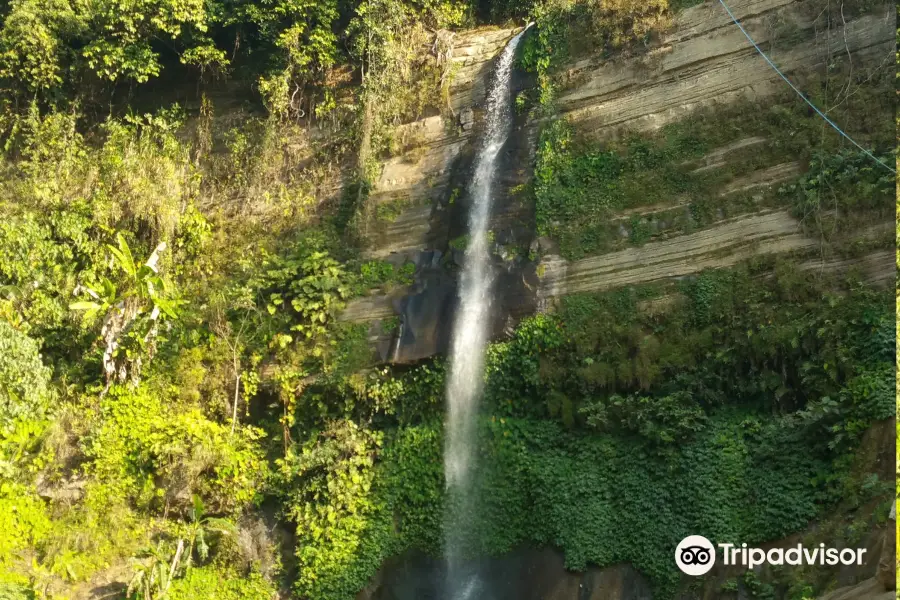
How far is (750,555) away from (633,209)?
16.8 ft

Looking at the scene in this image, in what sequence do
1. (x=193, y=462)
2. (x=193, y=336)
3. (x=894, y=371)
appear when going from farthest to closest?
(x=193, y=336), (x=193, y=462), (x=894, y=371)

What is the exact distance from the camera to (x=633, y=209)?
40.4 ft

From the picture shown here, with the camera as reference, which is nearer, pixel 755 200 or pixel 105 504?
pixel 755 200

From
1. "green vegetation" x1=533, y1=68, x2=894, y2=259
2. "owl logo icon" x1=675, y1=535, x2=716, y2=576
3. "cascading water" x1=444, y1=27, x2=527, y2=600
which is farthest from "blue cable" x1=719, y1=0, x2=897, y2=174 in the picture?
"owl logo icon" x1=675, y1=535, x2=716, y2=576

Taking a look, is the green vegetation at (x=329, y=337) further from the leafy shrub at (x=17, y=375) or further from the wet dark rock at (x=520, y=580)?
the wet dark rock at (x=520, y=580)

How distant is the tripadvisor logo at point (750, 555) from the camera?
28.4 feet

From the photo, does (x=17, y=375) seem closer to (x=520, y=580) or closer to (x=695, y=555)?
(x=520, y=580)

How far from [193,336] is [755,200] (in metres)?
9.02

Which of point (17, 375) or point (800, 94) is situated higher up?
point (800, 94)

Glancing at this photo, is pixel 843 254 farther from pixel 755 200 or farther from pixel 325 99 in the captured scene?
pixel 325 99

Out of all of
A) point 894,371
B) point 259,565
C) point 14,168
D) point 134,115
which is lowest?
point 259,565

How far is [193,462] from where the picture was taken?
12352mm

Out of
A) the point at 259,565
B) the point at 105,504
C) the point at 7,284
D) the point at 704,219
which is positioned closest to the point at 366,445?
the point at 259,565

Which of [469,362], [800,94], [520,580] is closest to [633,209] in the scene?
[800,94]
